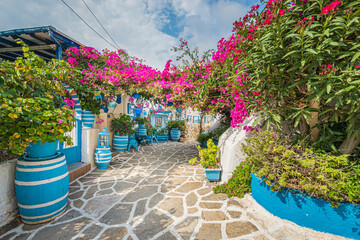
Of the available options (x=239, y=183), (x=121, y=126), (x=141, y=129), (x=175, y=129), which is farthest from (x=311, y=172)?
(x=175, y=129)

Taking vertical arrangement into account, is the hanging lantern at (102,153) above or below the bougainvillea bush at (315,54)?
below

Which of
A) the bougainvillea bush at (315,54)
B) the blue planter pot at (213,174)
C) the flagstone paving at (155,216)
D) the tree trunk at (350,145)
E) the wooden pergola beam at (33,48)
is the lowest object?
the flagstone paving at (155,216)

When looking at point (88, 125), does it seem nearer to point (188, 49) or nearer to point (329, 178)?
point (188, 49)

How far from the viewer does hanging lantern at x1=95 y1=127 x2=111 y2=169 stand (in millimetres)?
5238

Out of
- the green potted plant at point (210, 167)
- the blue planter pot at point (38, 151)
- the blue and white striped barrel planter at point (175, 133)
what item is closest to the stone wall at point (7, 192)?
the blue planter pot at point (38, 151)

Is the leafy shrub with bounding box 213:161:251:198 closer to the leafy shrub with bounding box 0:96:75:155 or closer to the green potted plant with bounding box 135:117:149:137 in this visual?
the leafy shrub with bounding box 0:96:75:155

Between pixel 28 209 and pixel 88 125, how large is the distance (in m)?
3.07

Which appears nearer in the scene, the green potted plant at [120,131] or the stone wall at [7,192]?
the stone wall at [7,192]

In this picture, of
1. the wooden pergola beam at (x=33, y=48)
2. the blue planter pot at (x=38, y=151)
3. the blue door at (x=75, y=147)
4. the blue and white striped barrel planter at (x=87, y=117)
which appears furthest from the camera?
the wooden pergola beam at (x=33, y=48)

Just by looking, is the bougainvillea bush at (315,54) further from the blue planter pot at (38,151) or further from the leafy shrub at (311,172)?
the blue planter pot at (38,151)

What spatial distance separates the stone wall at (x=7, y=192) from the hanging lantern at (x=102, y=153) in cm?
244

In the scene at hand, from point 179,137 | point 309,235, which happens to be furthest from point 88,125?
point 179,137

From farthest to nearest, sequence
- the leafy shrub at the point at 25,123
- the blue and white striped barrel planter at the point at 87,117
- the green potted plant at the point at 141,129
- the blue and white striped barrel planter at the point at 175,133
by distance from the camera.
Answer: the blue and white striped barrel planter at the point at 175,133, the green potted plant at the point at 141,129, the blue and white striped barrel planter at the point at 87,117, the leafy shrub at the point at 25,123

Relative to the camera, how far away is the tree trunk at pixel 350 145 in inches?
109
